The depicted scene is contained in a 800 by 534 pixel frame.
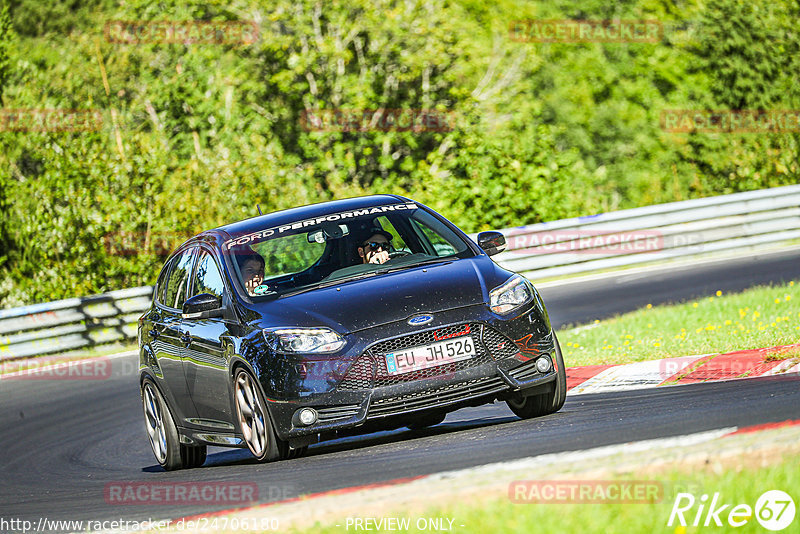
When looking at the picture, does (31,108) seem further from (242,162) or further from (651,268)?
(651,268)

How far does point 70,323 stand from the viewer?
1892 cm

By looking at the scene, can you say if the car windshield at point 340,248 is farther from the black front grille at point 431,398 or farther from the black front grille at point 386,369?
the black front grille at point 431,398

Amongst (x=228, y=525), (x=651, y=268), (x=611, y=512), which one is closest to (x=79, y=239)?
(x=651, y=268)

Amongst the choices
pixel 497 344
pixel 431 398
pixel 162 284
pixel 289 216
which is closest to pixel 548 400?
pixel 497 344

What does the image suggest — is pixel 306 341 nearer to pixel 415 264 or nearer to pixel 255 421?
pixel 255 421

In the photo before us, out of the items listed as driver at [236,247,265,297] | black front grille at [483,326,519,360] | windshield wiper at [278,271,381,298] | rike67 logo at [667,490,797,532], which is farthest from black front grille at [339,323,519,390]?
rike67 logo at [667,490,797,532]

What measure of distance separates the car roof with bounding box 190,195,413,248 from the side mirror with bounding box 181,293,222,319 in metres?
0.69

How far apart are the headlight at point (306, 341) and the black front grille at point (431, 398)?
419 millimetres

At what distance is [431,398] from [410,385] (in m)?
0.16

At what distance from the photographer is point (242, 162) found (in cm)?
2445

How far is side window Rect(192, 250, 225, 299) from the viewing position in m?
8.41

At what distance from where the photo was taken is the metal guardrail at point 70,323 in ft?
60.3

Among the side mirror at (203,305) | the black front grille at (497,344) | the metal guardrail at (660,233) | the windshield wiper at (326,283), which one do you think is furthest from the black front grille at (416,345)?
the metal guardrail at (660,233)

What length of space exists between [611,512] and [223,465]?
15.5 ft
